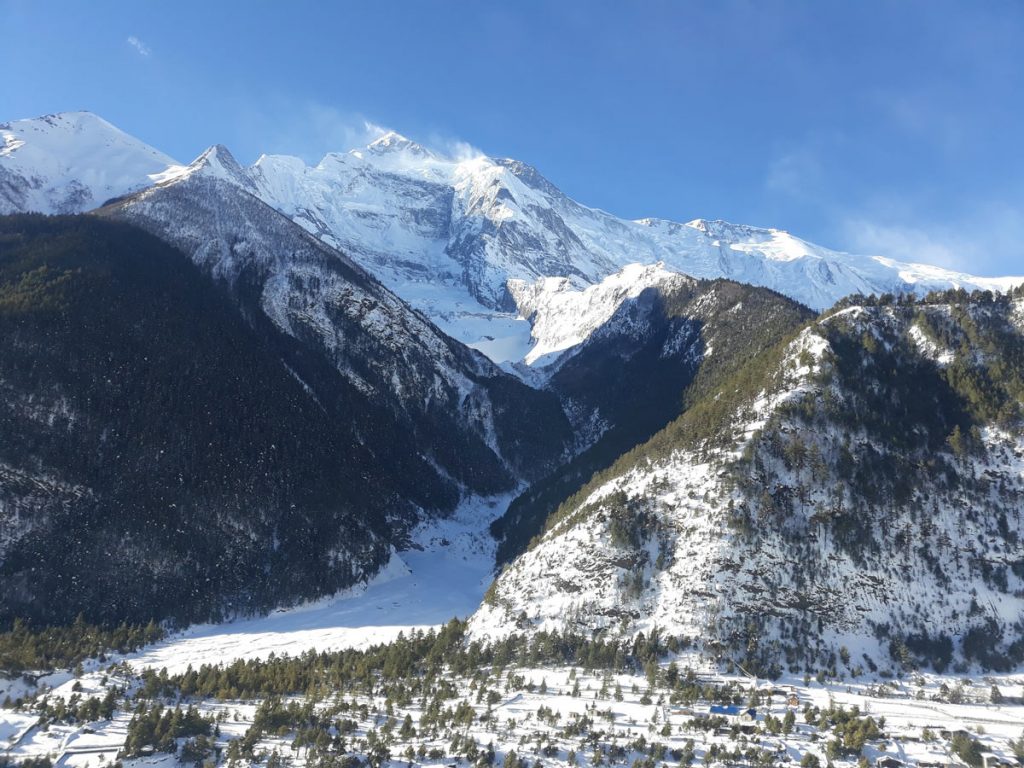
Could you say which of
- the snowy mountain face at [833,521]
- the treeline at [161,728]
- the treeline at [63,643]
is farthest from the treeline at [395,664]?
the treeline at [63,643]

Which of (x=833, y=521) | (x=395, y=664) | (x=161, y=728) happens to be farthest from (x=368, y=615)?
(x=833, y=521)

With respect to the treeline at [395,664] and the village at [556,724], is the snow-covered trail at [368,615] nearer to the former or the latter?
the treeline at [395,664]

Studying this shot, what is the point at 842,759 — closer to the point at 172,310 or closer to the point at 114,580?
the point at 114,580

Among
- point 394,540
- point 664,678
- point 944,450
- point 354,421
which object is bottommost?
point 664,678

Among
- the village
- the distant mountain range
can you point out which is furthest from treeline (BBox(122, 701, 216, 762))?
the distant mountain range

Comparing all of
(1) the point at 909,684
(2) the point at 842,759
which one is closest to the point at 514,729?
(2) the point at 842,759

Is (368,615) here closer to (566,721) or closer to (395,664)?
(395,664)
